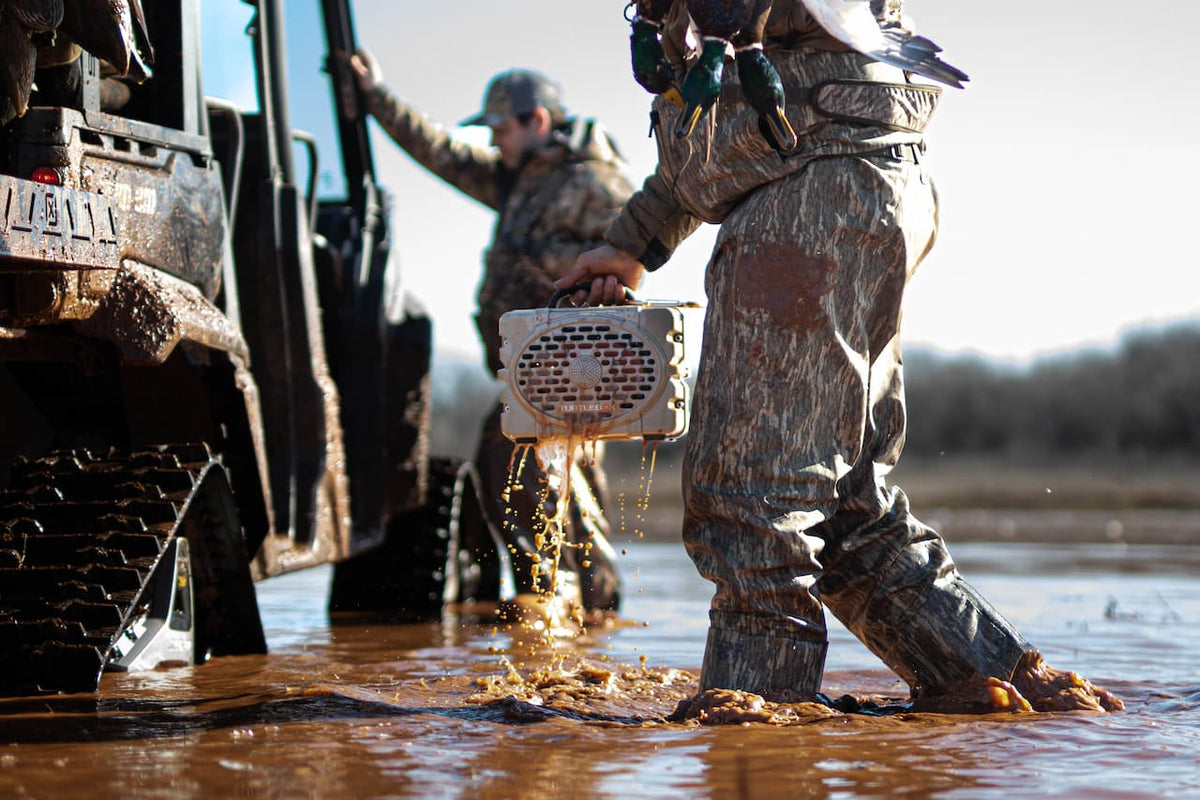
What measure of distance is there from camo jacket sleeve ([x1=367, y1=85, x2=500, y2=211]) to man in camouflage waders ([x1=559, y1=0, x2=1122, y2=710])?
3.84 meters

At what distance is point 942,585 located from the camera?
3.62 m

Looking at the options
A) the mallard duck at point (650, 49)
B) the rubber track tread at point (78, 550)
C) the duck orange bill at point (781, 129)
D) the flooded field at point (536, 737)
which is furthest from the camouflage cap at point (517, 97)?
the duck orange bill at point (781, 129)

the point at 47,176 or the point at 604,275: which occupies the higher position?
the point at 47,176

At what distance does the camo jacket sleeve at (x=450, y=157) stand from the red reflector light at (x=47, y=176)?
375 cm

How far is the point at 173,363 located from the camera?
4.16m

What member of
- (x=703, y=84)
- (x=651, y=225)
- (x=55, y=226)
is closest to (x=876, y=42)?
(x=703, y=84)

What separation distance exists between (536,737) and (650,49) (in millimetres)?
1372

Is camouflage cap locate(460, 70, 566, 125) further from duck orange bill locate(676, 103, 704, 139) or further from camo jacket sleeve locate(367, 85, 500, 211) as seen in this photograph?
duck orange bill locate(676, 103, 704, 139)

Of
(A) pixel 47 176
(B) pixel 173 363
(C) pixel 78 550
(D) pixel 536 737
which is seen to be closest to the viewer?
(D) pixel 536 737

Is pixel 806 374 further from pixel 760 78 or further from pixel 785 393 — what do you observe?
pixel 760 78

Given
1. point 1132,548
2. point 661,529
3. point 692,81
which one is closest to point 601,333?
point 692,81

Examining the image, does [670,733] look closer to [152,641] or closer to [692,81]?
[692,81]

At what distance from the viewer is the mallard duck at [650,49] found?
3443 mm

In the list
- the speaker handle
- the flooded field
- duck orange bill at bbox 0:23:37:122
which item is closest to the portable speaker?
the speaker handle
